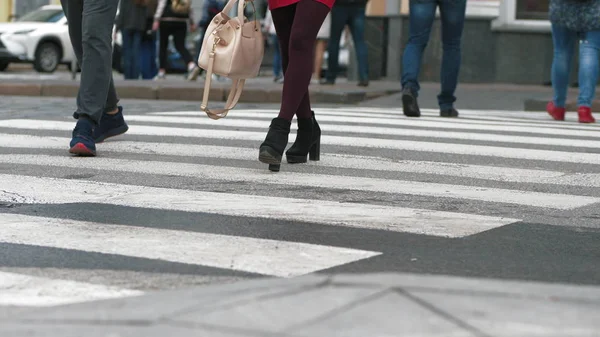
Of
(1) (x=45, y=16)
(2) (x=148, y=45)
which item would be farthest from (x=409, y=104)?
(1) (x=45, y=16)

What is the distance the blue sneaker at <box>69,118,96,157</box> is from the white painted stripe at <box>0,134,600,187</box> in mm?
277

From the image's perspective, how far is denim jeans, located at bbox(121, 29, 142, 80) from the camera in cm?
1806

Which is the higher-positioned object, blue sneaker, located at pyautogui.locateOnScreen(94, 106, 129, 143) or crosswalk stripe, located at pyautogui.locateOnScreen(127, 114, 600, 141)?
blue sneaker, located at pyautogui.locateOnScreen(94, 106, 129, 143)

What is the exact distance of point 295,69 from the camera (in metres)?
6.55

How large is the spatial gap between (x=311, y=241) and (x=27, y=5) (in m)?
30.2

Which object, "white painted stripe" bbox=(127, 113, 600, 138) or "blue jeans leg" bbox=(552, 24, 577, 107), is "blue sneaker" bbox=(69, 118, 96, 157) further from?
"blue jeans leg" bbox=(552, 24, 577, 107)

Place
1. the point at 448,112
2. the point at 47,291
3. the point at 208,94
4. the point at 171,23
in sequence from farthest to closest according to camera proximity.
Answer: the point at 171,23, the point at 448,112, the point at 208,94, the point at 47,291

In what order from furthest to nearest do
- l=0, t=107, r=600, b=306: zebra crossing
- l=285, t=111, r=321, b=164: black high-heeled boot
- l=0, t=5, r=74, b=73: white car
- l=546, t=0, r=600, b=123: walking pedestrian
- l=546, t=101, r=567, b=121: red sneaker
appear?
l=0, t=5, r=74, b=73: white car, l=546, t=101, r=567, b=121: red sneaker, l=546, t=0, r=600, b=123: walking pedestrian, l=285, t=111, r=321, b=164: black high-heeled boot, l=0, t=107, r=600, b=306: zebra crossing

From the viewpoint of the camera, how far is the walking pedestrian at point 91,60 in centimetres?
708

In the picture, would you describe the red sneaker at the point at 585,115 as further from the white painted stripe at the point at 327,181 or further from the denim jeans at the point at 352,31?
the denim jeans at the point at 352,31

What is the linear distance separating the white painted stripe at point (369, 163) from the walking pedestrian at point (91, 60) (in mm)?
303

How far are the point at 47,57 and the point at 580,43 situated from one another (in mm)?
15938

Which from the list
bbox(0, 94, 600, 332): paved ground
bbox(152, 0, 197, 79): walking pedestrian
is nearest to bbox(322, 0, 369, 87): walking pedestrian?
bbox(152, 0, 197, 79): walking pedestrian

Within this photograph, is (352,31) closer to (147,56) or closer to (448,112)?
(147,56)
